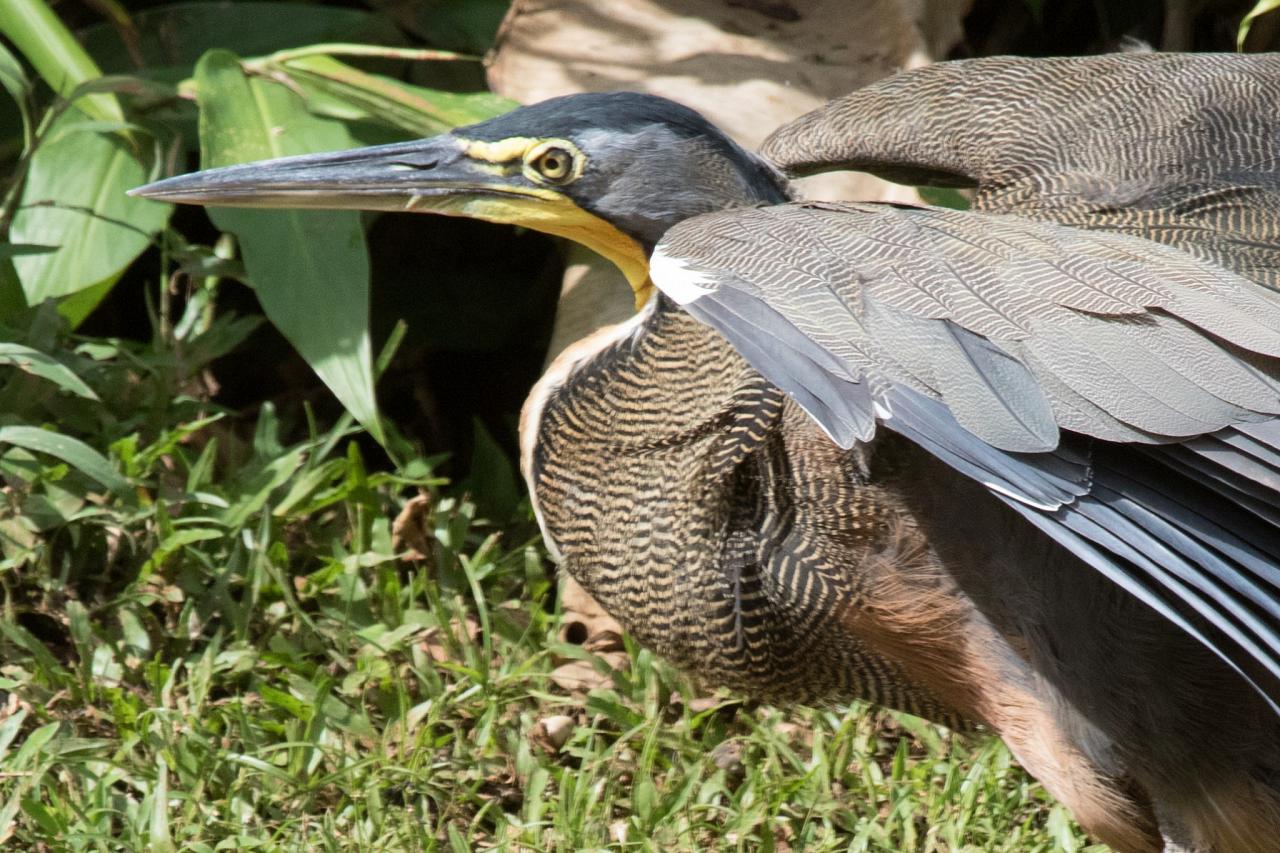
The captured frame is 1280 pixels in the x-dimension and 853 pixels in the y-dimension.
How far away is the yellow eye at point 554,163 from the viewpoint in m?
2.73

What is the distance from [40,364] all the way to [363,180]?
0.89m

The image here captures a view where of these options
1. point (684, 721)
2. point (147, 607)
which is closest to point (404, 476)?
point (147, 607)

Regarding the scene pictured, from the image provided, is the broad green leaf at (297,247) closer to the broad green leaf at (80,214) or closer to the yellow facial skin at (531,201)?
the broad green leaf at (80,214)

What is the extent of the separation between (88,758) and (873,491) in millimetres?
1476

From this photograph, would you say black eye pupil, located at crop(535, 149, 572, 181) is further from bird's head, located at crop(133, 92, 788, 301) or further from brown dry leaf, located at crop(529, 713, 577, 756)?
brown dry leaf, located at crop(529, 713, 577, 756)

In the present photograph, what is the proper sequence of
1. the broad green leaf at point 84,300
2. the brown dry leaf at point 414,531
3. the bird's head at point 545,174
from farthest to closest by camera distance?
the broad green leaf at point 84,300 → the brown dry leaf at point 414,531 → the bird's head at point 545,174

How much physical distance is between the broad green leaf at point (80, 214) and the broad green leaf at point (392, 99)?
1.52 ft

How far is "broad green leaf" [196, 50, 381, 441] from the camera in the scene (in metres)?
3.53

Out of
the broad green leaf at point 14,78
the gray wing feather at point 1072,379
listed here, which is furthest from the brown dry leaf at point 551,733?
the broad green leaf at point 14,78

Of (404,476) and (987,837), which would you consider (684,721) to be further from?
(404,476)

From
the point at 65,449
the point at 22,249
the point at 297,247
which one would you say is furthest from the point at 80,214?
the point at 65,449

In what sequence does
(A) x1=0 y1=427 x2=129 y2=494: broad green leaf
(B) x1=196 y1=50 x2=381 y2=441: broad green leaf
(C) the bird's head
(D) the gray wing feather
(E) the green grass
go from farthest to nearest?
(B) x1=196 y1=50 x2=381 y2=441: broad green leaf → (A) x1=0 y1=427 x2=129 y2=494: broad green leaf → (E) the green grass → (C) the bird's head → (D) the gray wing feather

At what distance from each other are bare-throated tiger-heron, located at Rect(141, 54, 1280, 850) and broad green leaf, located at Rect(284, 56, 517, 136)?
101cm

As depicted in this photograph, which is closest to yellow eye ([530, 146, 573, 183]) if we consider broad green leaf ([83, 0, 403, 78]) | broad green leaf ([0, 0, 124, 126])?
broad green leaf ([0, 0, 124, 126])
